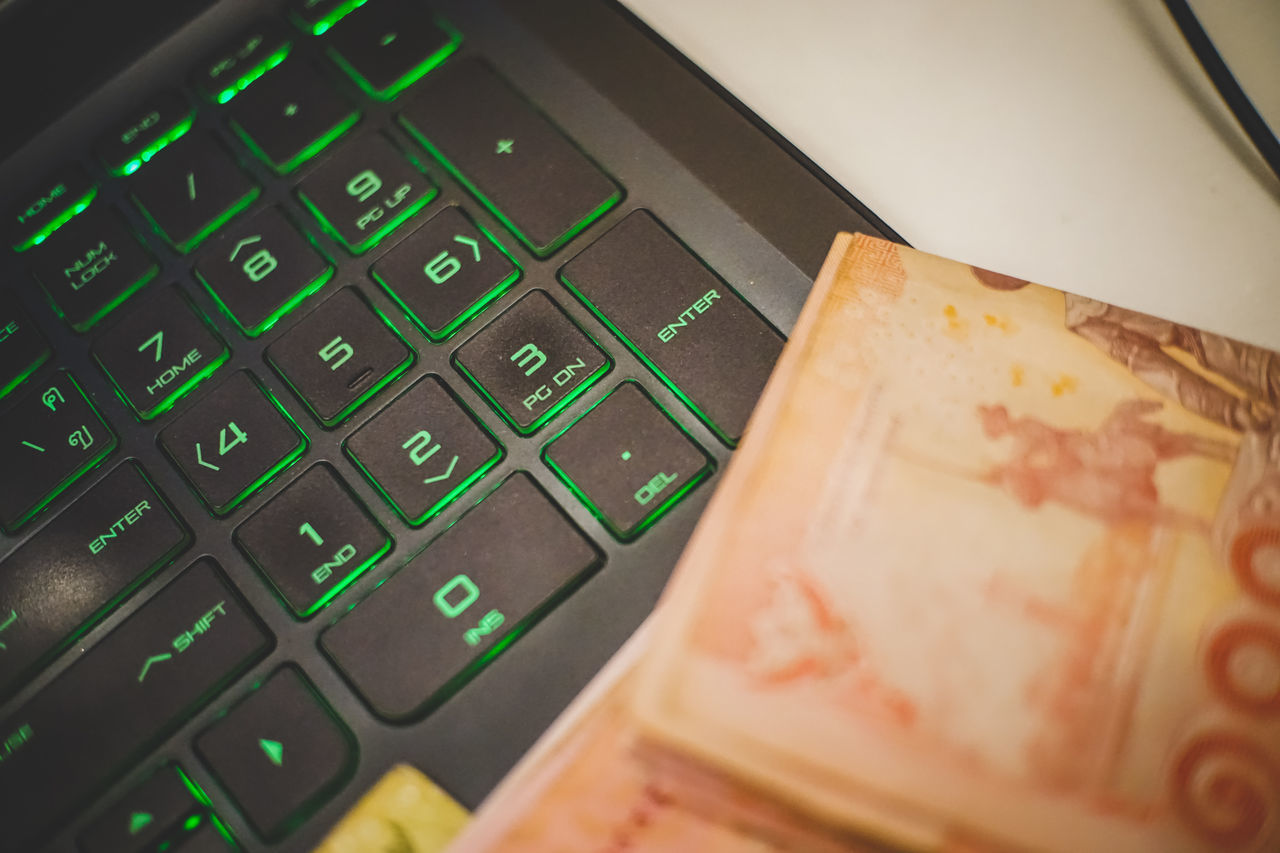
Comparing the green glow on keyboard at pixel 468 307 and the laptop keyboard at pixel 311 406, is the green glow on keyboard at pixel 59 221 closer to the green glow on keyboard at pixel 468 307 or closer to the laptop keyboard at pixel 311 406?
the laptop keyboard at pixel 311 406

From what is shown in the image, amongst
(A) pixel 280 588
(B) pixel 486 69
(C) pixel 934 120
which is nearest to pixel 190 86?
(B) pixel 486 69

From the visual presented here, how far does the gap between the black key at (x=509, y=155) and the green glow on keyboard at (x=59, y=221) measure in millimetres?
171

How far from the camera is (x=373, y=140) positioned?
373 mm

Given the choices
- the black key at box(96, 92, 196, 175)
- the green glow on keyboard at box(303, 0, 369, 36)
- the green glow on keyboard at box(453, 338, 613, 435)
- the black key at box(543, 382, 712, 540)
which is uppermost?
the black key at box(96, 92, 196, 175)

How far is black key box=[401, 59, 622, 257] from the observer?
36 centimetres

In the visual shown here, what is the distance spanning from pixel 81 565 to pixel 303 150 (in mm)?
224

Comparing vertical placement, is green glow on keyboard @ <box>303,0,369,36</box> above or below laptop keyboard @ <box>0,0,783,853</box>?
above

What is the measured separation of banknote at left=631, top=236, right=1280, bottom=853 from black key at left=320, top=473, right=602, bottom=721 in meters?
0.06

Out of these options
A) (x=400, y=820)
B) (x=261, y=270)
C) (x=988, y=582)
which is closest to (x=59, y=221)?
(x=261, y=270)

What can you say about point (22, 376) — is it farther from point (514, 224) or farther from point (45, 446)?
point (514, 224)

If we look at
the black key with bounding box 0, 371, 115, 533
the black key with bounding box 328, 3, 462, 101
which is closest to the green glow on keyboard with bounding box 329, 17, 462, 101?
the black key with bounding box 328, 3, 462, 101

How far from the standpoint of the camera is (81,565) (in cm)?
32

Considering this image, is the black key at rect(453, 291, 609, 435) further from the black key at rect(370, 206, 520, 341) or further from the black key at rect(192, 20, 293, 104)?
the black key at rect(192, 20, 293, 104)

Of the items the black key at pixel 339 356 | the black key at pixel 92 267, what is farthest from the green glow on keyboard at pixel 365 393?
the black key at pixel 92 267
